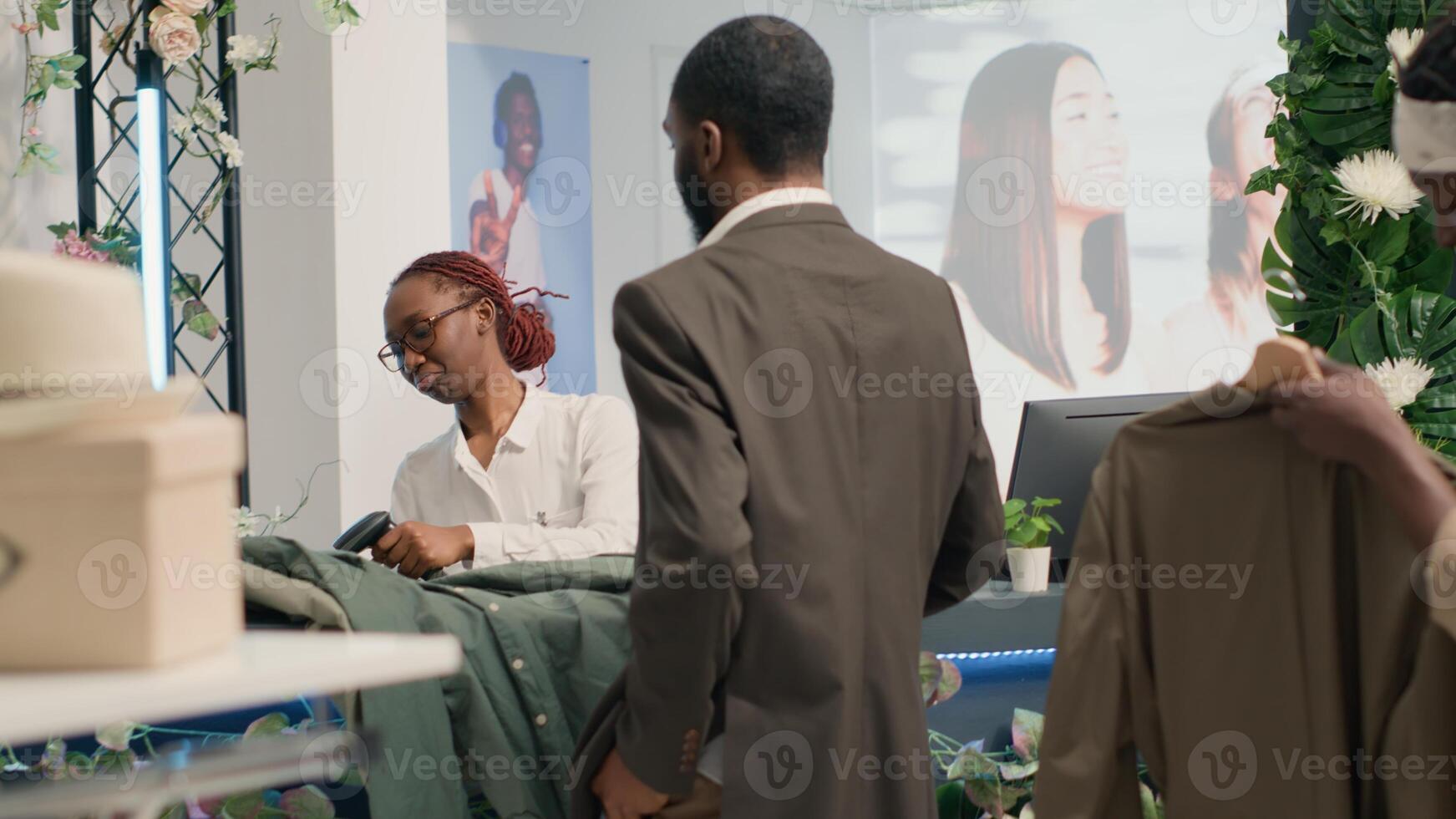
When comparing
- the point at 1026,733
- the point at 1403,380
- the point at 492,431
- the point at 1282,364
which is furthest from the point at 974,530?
the point at 1403,380

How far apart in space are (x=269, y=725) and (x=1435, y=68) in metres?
1.77

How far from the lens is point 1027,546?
9.23 feet

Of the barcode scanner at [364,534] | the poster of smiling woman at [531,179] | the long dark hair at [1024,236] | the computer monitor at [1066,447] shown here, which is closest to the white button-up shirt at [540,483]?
the barcode scanner at [364,534]

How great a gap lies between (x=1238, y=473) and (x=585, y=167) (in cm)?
537

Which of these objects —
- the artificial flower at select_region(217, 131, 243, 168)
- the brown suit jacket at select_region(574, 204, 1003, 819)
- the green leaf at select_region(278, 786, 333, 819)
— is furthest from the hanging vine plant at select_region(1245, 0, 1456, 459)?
the artificial flower at select_region(217, 131, 243, 168)

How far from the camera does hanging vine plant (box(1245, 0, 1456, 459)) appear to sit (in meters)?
3.50

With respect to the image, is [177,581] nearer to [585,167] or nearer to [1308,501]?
[1308,501]

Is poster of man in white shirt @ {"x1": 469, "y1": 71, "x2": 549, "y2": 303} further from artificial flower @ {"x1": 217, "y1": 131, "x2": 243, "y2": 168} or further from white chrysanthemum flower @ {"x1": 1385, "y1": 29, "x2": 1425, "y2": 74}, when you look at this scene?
white chrysanthemum flower @ {"x1": 1385, "y1": 29, "x2": 1425, "y2": 74}

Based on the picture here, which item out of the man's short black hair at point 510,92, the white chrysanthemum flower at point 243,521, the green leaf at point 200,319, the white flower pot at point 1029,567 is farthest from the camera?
the man's short black hair at point 510,92

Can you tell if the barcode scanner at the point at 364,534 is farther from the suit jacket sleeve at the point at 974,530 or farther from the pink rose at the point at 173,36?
the pink rose at the point at 173,36

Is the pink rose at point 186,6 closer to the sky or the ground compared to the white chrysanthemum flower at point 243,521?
closer to the sky

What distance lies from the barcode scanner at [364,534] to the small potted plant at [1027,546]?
1.22m

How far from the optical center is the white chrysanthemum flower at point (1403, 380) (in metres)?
3.35

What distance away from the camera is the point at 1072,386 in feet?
24.1
